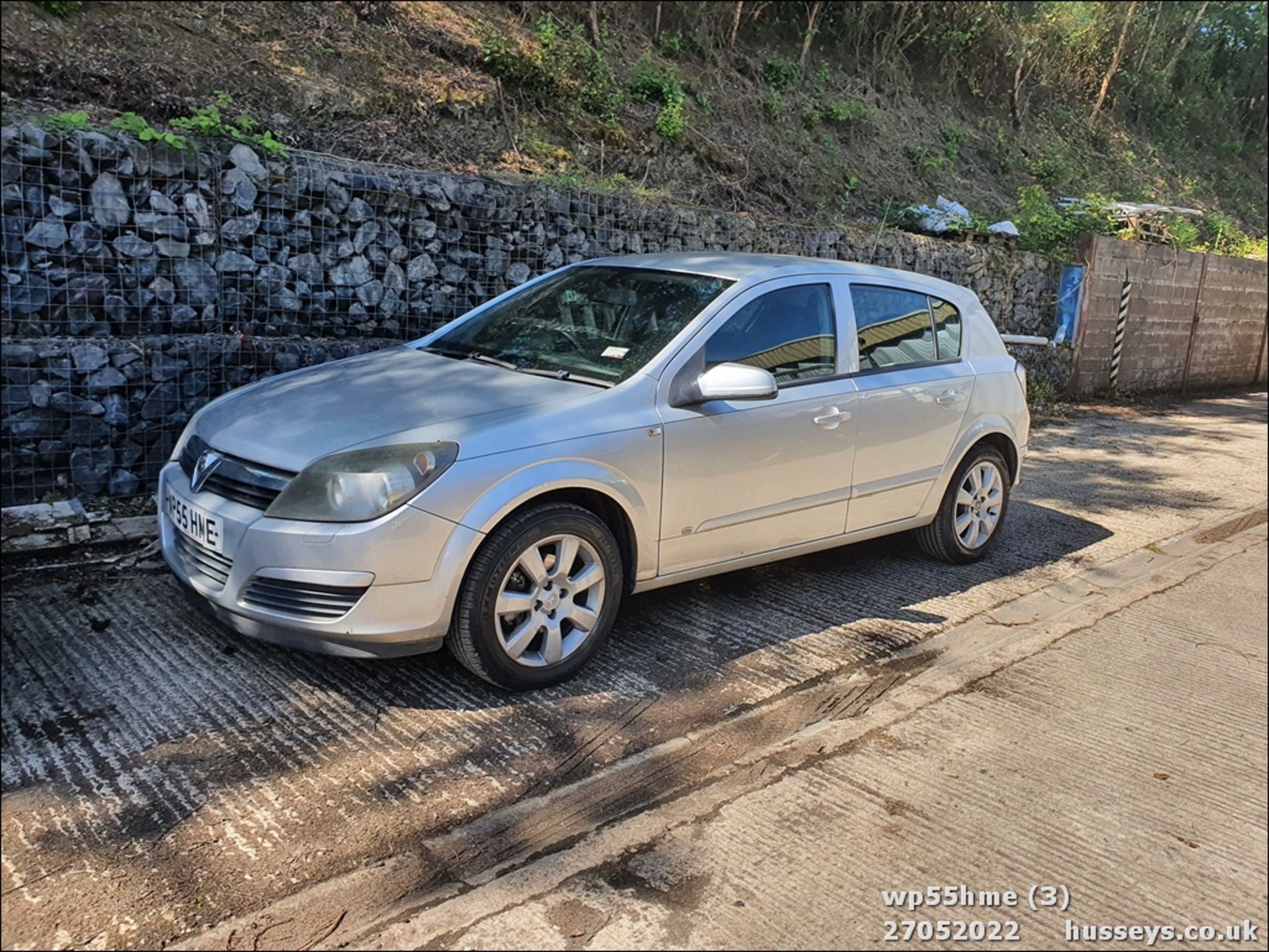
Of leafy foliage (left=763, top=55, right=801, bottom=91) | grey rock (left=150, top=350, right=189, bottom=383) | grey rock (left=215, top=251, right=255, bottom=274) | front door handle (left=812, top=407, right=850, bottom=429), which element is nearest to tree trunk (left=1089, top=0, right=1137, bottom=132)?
leafy foliage (left=763, top=55, right=801, bottom=91)

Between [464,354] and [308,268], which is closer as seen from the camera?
[464,354]

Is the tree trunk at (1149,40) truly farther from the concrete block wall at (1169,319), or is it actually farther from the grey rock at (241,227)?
the grey rock at (241,227)

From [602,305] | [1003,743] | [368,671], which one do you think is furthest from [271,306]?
[1003,743]

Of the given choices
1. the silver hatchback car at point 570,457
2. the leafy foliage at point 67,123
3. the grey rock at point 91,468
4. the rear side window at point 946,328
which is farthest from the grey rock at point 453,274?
the rear side window at point 946,328

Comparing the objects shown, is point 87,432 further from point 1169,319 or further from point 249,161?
point 1169,319

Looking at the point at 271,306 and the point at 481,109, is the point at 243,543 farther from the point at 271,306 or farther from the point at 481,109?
the point at 481,109

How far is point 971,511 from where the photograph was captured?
595 centimetres

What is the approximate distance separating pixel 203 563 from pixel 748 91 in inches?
528

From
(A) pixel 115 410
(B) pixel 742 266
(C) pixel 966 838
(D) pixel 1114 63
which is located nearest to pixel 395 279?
(A) pixel 115 410

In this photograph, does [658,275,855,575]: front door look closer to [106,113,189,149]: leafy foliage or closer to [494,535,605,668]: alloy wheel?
[494,535,605,668]: alloy wheel

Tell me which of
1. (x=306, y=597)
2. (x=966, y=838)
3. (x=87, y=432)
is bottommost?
(x=966, y=838)

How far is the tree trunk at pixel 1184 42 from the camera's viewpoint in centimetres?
2594

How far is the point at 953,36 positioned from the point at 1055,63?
5356 millimetres

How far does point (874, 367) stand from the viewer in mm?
5203
